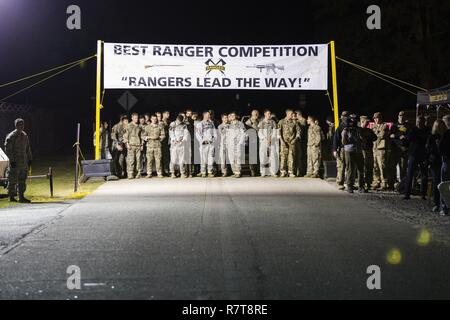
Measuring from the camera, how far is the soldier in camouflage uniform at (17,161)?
14414 mm

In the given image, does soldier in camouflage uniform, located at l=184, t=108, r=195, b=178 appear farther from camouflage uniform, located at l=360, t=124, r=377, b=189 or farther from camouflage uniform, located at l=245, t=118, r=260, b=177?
camouflage uniform, located at l=360, t=124, r=377, b=189

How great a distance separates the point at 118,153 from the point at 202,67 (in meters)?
3.83

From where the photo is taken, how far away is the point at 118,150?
19.3m

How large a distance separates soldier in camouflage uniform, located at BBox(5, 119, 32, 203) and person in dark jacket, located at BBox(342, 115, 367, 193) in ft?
25.1

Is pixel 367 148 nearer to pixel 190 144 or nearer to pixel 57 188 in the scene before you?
pixel 190 144

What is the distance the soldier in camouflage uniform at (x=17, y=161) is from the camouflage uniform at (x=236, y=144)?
6.31 meters

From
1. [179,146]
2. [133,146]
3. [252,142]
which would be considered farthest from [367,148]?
[133,146]

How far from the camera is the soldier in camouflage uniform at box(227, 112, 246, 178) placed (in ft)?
61.1

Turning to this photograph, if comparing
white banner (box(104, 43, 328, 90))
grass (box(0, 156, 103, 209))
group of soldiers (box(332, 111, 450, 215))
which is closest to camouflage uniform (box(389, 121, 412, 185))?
group of soldiers (box(332, 111, 450, 215))

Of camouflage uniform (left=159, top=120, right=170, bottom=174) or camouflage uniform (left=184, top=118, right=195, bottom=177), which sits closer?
camouflage uniform (left=184, top=118, right=195, bottom=177)

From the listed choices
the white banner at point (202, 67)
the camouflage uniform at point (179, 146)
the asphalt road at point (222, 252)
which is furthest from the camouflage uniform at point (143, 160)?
the asphalt road at point (222, 252)

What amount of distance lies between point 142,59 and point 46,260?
1075 cm

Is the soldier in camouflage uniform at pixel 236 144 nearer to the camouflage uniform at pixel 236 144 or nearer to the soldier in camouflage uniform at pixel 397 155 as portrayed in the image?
the camouflage uniform at pixel 236 144
